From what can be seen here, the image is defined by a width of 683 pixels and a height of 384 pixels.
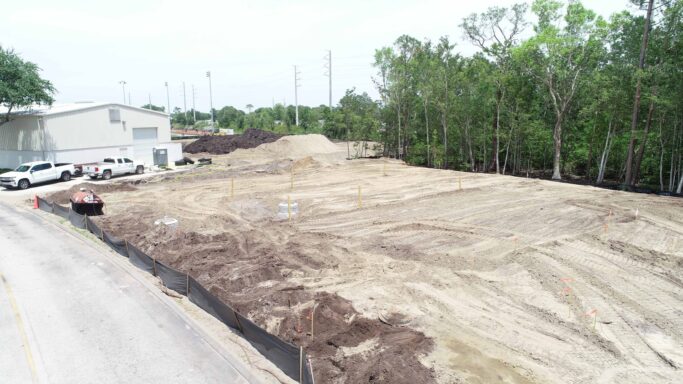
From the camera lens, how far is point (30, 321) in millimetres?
11531

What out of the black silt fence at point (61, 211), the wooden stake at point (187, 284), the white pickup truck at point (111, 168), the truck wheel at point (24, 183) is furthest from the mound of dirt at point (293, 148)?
the wooden stake at point (187, 284)

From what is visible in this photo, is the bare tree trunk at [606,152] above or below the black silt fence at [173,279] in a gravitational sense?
above

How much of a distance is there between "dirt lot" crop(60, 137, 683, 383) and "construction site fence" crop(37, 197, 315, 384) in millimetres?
696

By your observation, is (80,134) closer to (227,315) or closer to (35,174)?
(35,174)

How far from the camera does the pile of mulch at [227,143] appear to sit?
2450 inches

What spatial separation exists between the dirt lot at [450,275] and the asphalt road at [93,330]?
1811 mm

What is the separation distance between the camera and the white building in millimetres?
38312

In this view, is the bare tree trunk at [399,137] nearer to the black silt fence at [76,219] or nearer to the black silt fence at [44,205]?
the black silt fence at [44,205]

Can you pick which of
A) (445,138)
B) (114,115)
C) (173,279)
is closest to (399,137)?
(445,138)

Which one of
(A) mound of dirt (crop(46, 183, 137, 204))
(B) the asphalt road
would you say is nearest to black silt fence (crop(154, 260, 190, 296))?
(B) the asphalt road

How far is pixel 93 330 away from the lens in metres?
11.1

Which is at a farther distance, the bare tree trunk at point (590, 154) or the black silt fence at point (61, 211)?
the bare tree trunk at point (590, 154)

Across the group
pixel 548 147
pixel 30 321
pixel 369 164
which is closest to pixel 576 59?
pixel 548 147

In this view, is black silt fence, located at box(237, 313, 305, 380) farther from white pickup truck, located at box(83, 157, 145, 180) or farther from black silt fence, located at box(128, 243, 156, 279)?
white pickup truck, located at box(83, 157, 145, 180)
